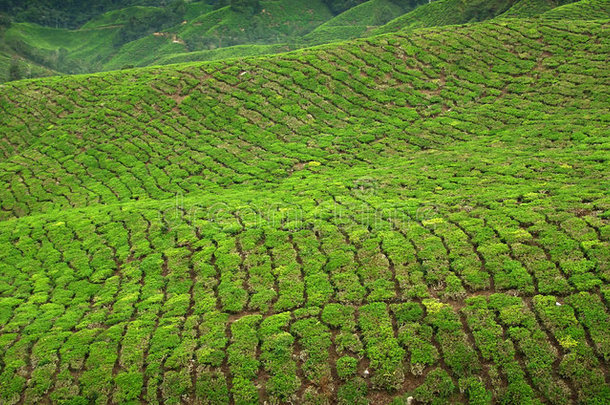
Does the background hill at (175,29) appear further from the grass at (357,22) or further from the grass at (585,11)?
the grass at (585,11)

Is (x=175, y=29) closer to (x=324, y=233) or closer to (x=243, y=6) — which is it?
(x=243, y=6)

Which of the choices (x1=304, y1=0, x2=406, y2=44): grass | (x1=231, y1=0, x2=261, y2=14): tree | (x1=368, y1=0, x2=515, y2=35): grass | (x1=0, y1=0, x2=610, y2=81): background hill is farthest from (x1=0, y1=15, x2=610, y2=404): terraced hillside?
(x1=231, y1=0, x2=261, y2=14): tree

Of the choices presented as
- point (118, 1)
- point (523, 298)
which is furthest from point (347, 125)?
point (118, 1)

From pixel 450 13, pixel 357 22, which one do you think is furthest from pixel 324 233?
pixel 357 22

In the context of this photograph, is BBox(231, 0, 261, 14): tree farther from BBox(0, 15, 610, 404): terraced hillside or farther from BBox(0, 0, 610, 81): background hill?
BBox(0, 15, 610, 404): terraced hillside

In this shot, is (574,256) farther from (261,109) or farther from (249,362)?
(261,109)

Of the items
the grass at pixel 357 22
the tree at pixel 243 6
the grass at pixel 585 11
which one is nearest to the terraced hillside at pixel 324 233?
the grass at pixel 585 11
